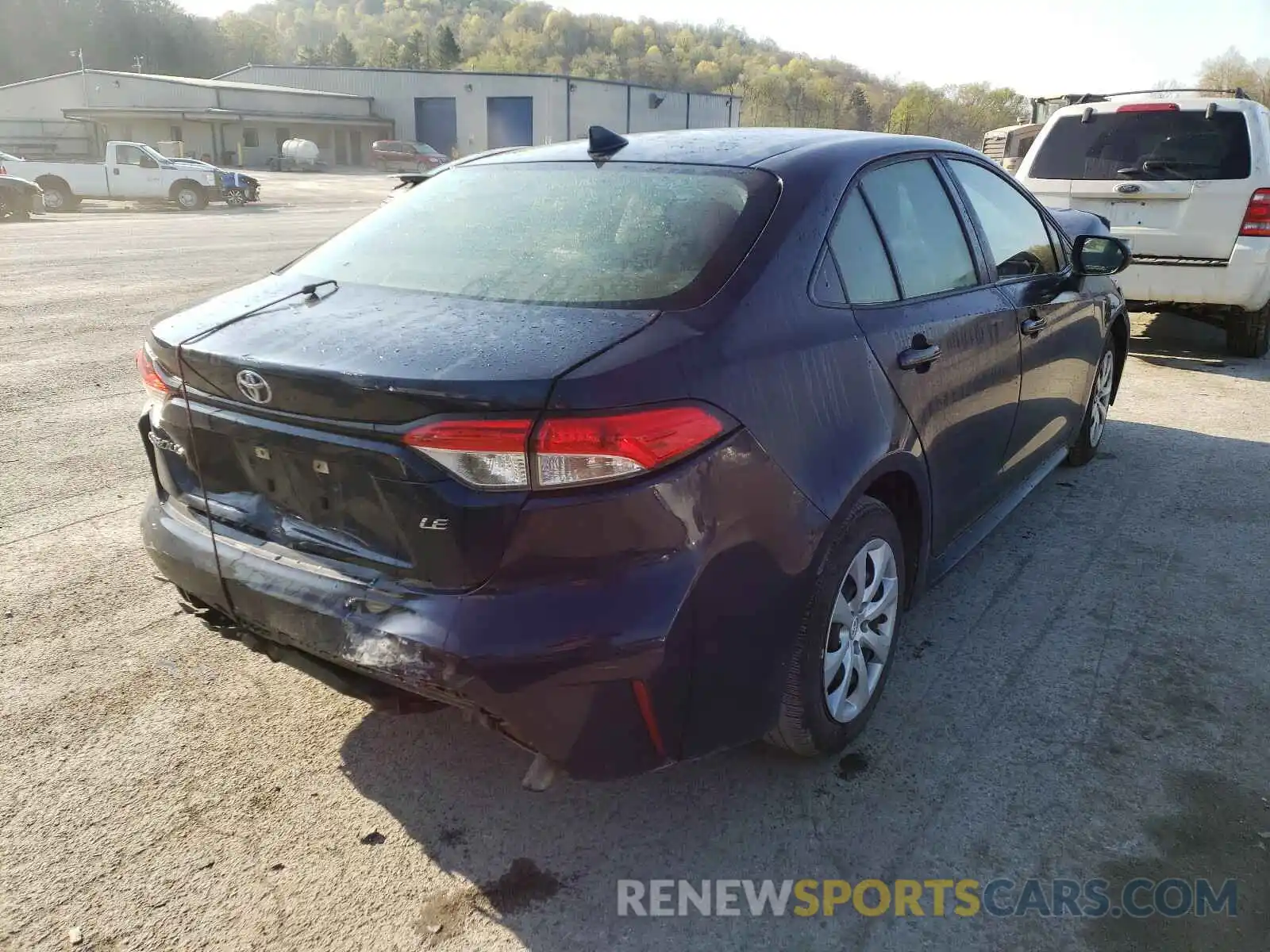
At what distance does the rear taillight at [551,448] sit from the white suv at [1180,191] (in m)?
6.91

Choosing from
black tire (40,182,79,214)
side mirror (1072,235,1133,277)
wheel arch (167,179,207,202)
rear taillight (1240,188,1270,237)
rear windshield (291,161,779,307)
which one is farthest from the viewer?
wheel arch (167,179,207,202)

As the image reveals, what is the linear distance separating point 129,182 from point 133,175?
236 mm

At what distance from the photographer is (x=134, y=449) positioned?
5371 millimetres

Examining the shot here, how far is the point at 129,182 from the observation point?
1099 inches

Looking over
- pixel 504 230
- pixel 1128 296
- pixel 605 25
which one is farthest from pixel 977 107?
pixel 504 230

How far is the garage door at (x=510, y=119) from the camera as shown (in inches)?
2534

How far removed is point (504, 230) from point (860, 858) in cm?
199

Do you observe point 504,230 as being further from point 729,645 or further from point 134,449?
point 134,449

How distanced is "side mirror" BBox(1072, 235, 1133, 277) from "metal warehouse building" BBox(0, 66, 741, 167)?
5999cm

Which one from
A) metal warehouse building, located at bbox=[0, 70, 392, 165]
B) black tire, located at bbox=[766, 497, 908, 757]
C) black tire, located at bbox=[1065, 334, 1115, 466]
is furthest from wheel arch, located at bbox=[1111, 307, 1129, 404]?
metal warehouse building, located at bbox=[0, 70, 392, 165]

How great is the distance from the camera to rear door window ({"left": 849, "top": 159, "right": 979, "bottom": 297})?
9.72 ft

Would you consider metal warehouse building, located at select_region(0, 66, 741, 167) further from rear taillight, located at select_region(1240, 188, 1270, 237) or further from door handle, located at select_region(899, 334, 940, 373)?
door handle, located at select_region(899, 334, 940, 373)

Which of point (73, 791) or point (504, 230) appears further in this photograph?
point (504, 230)

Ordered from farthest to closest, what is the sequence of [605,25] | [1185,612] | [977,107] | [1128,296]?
1. [605,25]
2. [977,107]
3. [1128,296]
4. [1185,612]
